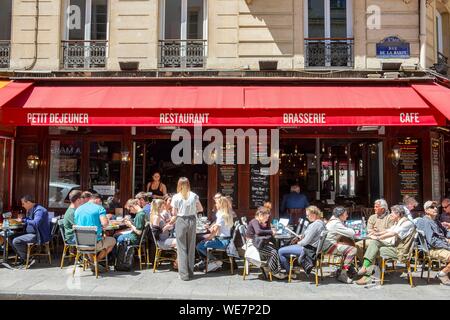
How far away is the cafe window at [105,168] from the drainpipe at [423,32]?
7284 mm

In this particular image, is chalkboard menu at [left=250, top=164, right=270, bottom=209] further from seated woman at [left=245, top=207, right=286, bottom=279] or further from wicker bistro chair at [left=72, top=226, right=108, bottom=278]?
wicker bistro chair at [left=72, top=226, right=108, bottom=278]

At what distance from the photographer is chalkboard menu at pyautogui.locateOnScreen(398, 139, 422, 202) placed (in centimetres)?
1022

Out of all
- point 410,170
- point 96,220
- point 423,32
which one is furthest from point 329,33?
point 96,220

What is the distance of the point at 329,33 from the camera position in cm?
1042

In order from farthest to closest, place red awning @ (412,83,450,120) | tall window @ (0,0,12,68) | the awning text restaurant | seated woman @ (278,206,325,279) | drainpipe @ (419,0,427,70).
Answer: tall window @ (0,0,12,68) < drainpipe @ (419,0,427,70) < the awning text restaurant < red awning @ (412,83,450,120) < seated woman @ (278,206,325,279)

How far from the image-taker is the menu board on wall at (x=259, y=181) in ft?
34.0

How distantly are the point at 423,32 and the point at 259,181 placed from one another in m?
5.02

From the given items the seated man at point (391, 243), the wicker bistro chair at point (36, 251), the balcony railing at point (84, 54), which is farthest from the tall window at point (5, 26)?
the seated man at point (391, 243)

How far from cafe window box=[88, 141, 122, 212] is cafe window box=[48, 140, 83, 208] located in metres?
0.32

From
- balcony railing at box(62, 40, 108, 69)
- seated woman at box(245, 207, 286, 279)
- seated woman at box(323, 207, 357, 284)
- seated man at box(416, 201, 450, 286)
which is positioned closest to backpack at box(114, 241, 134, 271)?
seated woman at box(245, 207, 286, 279)

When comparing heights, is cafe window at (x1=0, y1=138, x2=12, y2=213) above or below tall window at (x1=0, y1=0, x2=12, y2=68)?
below

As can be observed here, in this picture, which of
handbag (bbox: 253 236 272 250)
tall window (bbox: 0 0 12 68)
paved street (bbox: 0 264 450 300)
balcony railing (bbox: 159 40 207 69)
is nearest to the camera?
paved street (bbox: 0 264 450 300)

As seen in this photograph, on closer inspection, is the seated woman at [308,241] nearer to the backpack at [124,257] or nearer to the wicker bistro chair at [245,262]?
the wicker bistro chair at [245,262]
